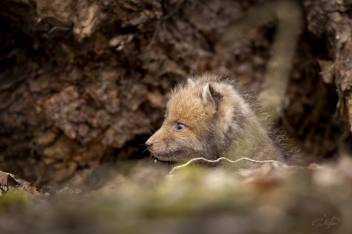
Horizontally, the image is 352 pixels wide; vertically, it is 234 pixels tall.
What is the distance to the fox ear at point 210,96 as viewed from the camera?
18.9 ft

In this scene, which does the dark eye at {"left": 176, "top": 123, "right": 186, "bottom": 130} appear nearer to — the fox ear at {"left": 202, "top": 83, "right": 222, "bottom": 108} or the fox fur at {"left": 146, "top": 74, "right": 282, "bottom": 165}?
the fox fur at {"left": 146, "top": 74, "right": 282, "bottom": 165}

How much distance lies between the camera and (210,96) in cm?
580

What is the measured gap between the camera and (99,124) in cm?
715

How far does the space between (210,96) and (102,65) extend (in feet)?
6.54

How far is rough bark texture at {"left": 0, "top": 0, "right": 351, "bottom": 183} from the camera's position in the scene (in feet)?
21.0

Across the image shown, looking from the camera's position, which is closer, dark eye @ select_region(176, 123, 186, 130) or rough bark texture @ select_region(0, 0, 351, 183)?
dark eye @ select_region(176, 123, 186, 130)

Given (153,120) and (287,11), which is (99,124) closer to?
(153,120)

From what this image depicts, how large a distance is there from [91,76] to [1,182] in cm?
246
